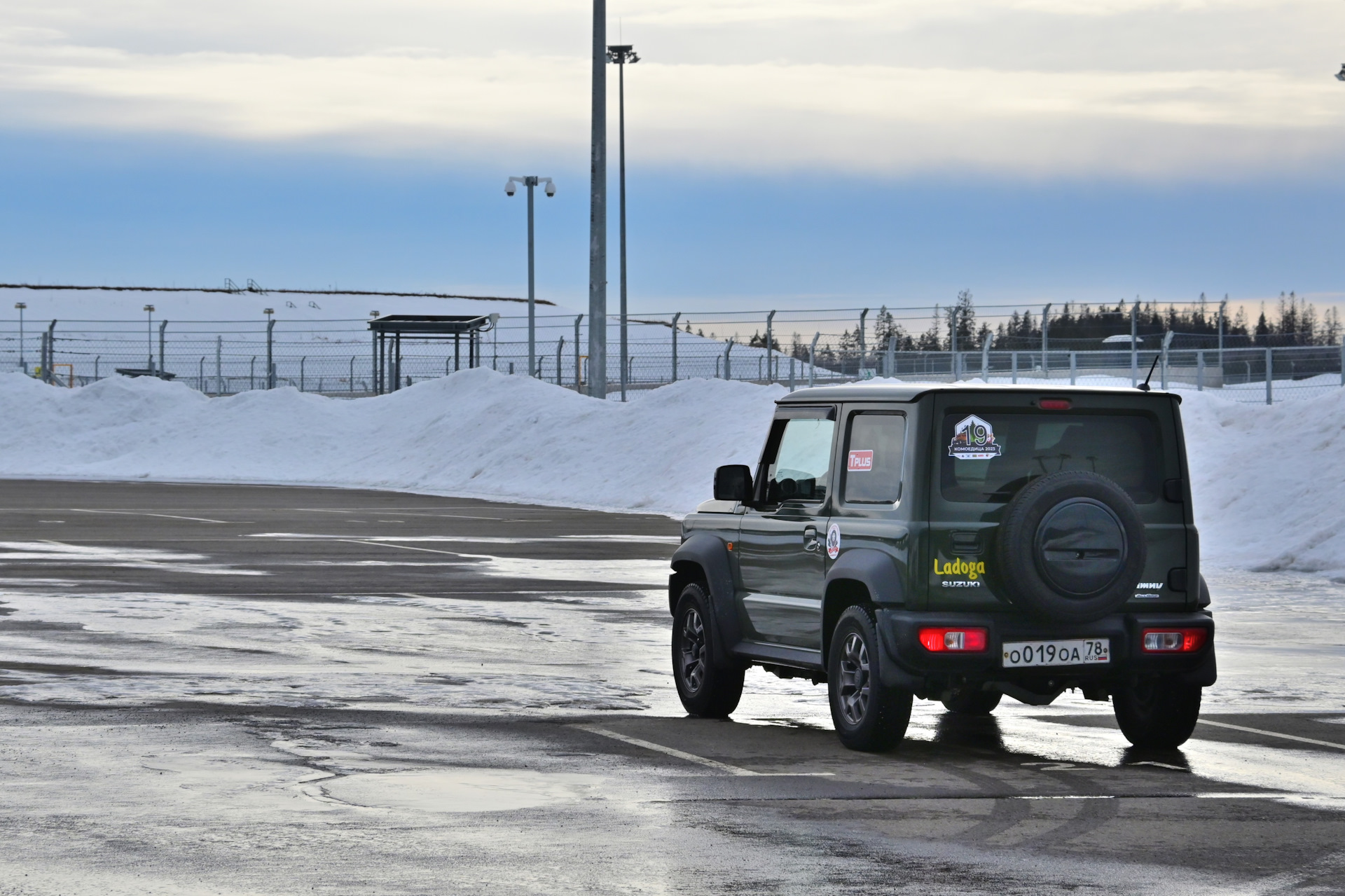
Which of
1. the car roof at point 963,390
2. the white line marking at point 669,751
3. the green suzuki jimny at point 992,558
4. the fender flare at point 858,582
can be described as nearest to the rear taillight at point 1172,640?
the green suzuki jimny at point 992,558

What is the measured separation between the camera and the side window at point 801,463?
33.2 feet

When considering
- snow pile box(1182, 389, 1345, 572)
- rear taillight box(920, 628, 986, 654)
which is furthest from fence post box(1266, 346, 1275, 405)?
rear taillight box(920, 628, 986, 654)

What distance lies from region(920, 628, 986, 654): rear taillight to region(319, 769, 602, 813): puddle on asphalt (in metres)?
1.69

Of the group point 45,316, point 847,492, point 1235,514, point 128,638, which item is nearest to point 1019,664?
point 847,492

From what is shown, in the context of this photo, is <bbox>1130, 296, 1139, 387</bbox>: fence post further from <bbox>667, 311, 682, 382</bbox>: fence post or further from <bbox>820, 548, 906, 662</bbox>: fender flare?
<bbox>820, 548, 906, 662</bbox>: fender flare

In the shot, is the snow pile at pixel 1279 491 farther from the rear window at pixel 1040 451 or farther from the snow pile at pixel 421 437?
the rear window at pixel 1040 451

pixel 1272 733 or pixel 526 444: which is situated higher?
pixel 1272 733

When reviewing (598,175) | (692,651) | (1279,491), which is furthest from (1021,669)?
(598,175)

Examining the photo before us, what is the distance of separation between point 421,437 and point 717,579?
41.5 meters

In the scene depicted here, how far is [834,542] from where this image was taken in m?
9.78

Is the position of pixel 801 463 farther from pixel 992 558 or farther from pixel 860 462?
pixel 992 558

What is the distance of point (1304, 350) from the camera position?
132ft

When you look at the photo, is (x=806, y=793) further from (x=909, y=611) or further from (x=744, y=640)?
(x=744, y=640)

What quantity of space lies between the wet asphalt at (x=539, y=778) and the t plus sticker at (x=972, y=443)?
1485mm
